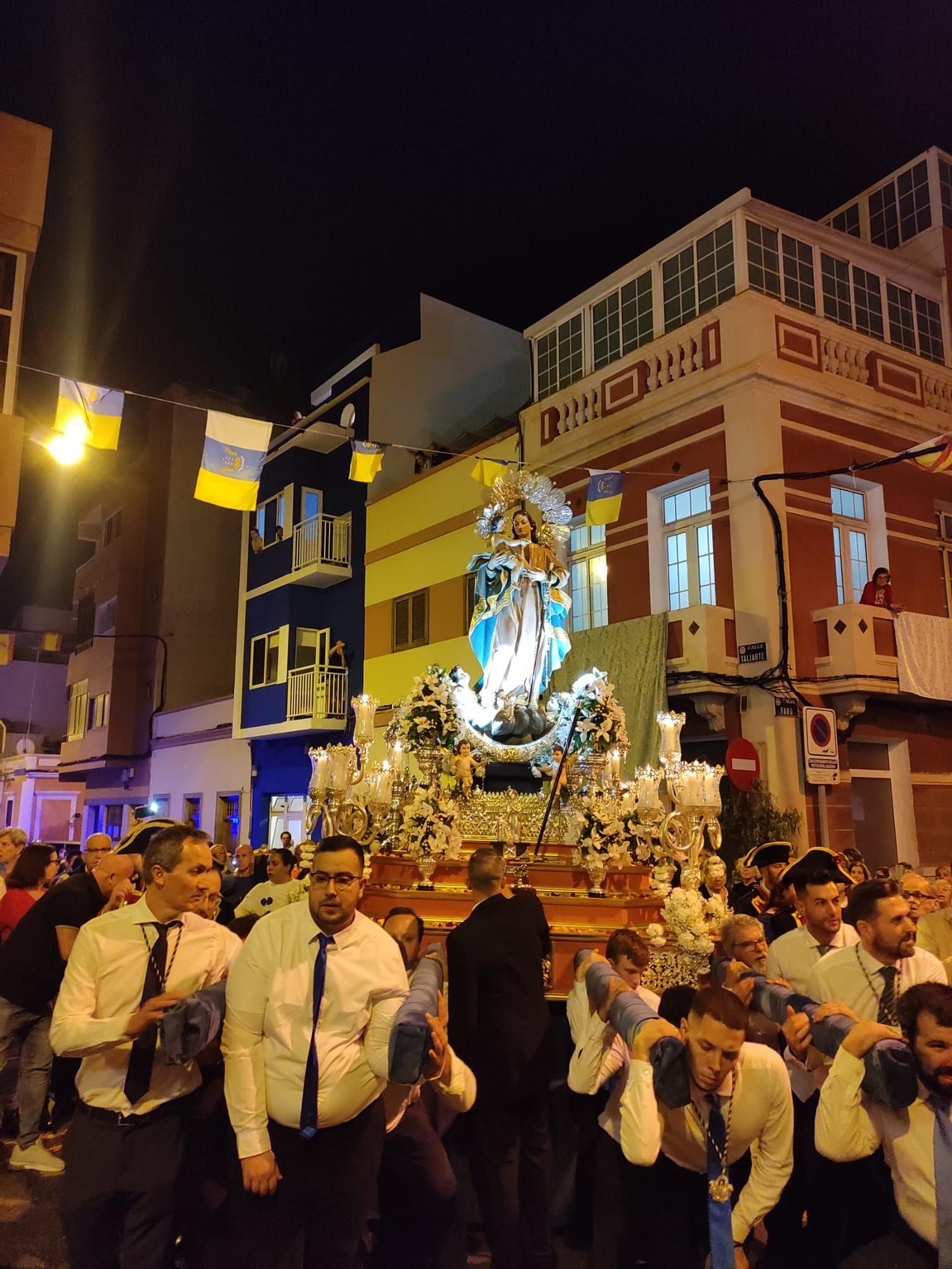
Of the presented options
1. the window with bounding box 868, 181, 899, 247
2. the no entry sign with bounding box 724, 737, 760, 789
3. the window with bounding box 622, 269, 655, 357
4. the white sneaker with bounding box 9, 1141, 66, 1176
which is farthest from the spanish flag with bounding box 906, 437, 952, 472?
the white sneaker with bounding box 9, 1141, 66, 1176

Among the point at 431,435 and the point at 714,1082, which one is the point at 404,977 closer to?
the point at 714,1082

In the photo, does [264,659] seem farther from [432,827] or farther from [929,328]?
[929,328]

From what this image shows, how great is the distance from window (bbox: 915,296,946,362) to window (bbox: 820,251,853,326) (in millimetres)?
1593

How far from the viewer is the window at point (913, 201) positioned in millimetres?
15125

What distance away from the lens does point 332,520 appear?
20.0 m

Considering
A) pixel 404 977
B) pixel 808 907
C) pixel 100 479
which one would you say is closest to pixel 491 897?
pixel 404 977

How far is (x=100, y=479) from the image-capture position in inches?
1067

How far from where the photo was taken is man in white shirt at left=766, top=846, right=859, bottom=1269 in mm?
3449

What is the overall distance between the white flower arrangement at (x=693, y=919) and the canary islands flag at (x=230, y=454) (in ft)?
20.7

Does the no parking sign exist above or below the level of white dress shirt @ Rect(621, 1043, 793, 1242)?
above

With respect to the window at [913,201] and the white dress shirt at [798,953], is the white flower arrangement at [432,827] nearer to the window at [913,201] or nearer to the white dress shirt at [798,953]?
the white dress shirt at [798,953]

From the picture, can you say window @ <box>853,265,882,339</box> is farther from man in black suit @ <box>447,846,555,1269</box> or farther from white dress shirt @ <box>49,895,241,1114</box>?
white dress shirt @ <box>49,895,241,1114</box>

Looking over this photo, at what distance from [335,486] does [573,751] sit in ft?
42.9

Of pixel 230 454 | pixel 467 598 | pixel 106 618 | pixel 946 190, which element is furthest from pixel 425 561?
pixel 106 618
